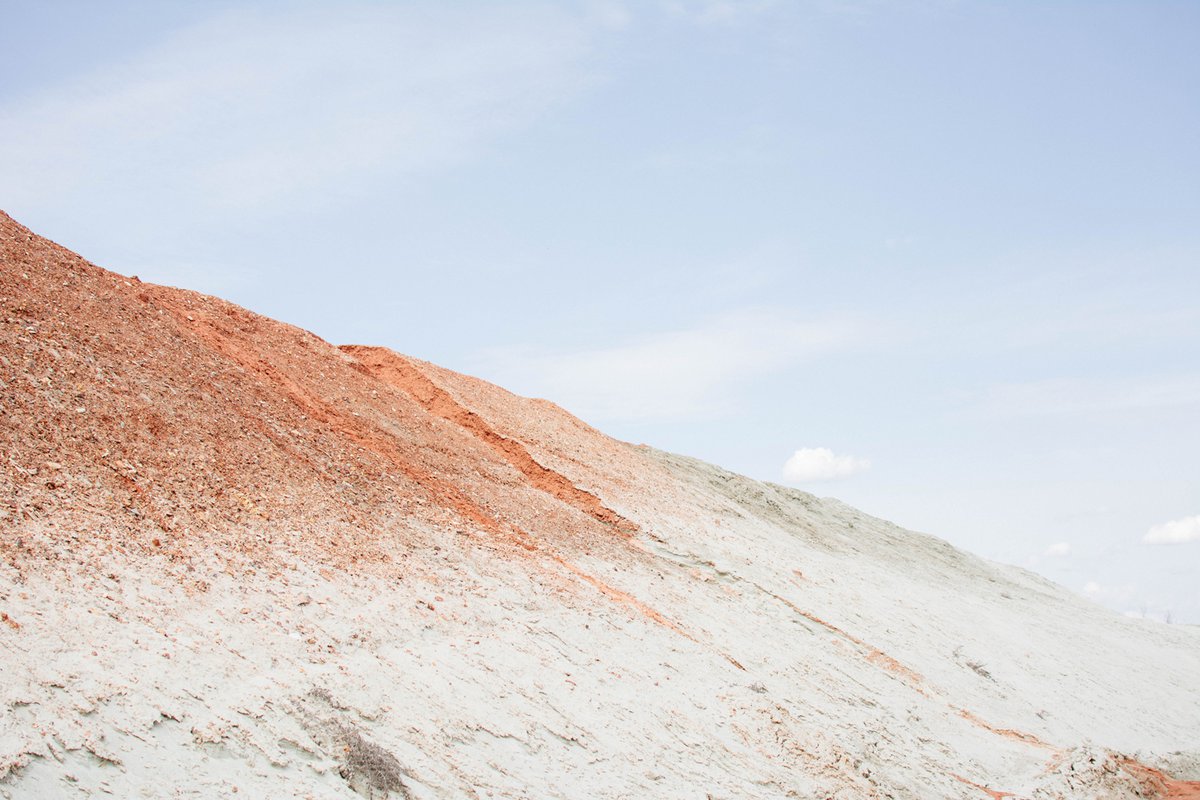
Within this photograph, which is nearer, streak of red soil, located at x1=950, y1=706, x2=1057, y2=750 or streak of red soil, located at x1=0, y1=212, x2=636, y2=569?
streak of red soil, located at x1=0, y1=212, x2=636, y2=569

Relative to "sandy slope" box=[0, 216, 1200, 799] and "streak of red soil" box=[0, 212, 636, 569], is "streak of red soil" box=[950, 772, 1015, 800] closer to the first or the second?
"sandy slope" box=[0, 216, 1200, 799]

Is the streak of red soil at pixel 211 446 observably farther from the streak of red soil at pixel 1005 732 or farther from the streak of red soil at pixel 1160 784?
the streak of red soil at pixel 1160 784

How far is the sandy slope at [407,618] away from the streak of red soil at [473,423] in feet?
0.31

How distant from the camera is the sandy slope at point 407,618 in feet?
40.8

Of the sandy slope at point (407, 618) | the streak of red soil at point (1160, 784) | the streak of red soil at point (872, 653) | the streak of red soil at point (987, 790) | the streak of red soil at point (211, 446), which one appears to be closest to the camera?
the sandy slope at point (407, 618)

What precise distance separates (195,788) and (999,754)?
58.4 ft

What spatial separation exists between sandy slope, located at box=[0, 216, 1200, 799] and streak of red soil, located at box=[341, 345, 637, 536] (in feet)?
0.31

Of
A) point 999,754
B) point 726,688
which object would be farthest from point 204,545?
point 999,754

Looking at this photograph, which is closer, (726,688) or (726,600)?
(726,688)

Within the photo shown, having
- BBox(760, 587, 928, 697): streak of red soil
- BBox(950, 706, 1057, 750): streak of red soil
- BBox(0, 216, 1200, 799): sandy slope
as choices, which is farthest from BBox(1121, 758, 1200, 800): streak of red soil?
BBox(760, 587, 928, 697): streak of red soil

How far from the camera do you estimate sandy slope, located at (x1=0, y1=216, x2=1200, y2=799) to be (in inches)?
489

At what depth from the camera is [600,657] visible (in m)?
18.3

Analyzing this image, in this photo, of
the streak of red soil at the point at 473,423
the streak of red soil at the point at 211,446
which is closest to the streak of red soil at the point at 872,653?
the streak of red soil at the point at 211,446

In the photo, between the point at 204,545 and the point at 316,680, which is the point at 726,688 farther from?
the point at 204,545
